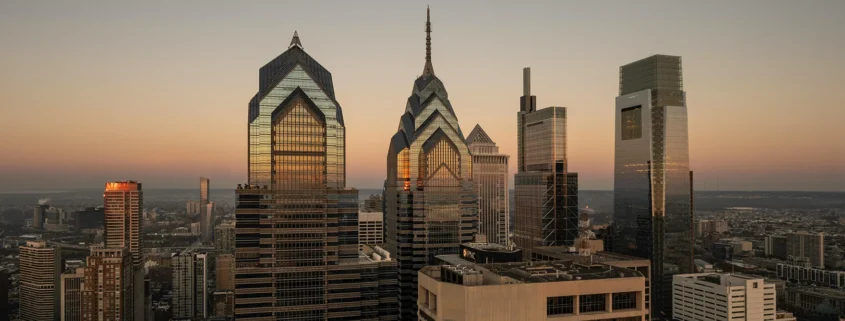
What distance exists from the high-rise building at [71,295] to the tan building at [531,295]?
159 meters

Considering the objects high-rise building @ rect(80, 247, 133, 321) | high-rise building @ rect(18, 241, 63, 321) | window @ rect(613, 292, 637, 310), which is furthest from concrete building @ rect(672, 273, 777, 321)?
high-rise building @ rect(18, 241, 63, 321)

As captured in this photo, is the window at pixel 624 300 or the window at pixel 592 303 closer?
the window at pixel 592 303

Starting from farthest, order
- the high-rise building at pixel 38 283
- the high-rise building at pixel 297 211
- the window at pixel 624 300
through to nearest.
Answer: the high-rise building at pixel 38 283, the high-rise building at pixel 297 211, the window at pixel 624 300

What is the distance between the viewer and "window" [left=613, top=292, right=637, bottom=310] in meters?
49.1

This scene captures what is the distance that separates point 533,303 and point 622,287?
833 centimetres

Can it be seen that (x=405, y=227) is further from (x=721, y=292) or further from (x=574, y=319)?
(x=574, y=319)

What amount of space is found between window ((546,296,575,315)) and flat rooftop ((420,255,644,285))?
5.51ft

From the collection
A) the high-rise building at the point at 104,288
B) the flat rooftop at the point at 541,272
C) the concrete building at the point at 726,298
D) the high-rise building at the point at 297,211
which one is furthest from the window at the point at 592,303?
the high-rise building at the point at 104,288

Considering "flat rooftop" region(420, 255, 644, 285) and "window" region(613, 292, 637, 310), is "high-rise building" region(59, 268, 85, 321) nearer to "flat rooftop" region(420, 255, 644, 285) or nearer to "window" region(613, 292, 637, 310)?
"flat rooftop" region(420, 255, 644, 285)

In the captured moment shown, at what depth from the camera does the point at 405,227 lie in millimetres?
168250

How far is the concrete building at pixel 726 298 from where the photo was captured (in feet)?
457

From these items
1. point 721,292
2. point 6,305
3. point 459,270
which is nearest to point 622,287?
point 459,270

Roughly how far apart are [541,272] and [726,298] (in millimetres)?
106939

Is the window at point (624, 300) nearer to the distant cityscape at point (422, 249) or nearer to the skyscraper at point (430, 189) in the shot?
the distant cityscape at point (422, 249)
